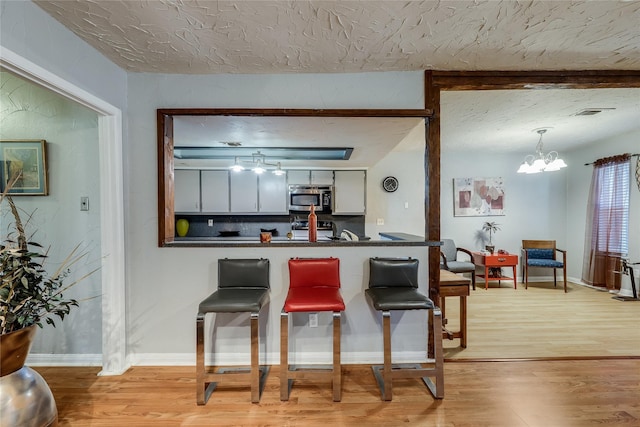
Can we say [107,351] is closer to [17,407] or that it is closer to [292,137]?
[17,407]

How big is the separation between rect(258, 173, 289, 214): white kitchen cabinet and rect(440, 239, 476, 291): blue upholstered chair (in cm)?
263

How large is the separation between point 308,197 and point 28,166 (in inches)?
131

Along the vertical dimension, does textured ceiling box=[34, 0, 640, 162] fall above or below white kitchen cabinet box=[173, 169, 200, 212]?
above

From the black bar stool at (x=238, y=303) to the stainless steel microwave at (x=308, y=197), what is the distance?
2.77 m

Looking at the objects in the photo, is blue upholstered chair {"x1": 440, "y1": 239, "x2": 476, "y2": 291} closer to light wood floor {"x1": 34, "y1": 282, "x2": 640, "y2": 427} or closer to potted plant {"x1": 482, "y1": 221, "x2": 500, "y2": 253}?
potted plant {"x1": 482, "y1": 221, "x2": 500, "y2": 253}

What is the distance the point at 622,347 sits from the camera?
97.2 inches

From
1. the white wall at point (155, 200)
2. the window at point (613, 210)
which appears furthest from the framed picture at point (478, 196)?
the white wall at point (155, 200)

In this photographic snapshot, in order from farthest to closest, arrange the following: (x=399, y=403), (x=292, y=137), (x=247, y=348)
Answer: (x=292, y=137), (x=247, y=348), (x=399, y=403)

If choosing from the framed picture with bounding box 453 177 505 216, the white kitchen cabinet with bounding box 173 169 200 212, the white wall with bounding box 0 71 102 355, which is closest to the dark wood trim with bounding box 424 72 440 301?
the white wall with bounding box 0 71 102 355

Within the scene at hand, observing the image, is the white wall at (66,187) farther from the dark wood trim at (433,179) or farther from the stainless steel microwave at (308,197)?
the stainless steel microwave at (308,197)

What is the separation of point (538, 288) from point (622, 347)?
2.16 meters

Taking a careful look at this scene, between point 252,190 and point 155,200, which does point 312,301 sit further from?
point 252,190

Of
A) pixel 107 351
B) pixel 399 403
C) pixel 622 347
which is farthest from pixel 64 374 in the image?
pixel 622 347

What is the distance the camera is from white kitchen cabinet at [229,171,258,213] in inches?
190
